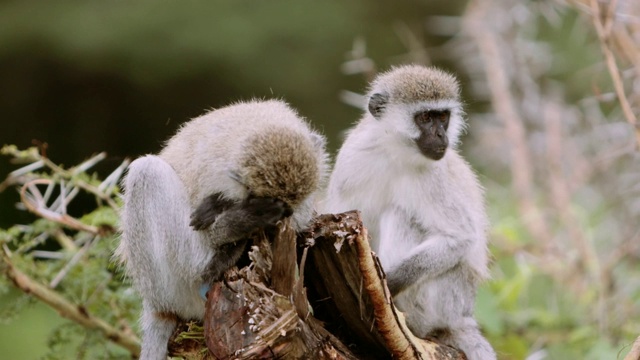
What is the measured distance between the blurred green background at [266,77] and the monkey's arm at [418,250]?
2.46 m

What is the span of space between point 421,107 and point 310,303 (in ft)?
4.61

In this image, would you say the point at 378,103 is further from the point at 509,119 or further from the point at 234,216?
the point at 509,119

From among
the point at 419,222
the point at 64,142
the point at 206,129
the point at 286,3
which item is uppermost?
the point at 286,3

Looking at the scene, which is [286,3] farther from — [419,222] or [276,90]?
[419,222]

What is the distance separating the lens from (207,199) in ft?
13.8

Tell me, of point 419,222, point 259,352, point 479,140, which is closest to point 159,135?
point 479,140

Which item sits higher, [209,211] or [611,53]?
[611,53]

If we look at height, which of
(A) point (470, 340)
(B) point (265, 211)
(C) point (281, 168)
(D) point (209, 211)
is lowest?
(A) point (470, 340)

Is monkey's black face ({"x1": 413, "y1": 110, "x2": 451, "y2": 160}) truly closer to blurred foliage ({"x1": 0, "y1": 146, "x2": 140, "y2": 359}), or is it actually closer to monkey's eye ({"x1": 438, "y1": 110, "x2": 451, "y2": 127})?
monkey's eye ({"x1": 438, "y1": 110, "x2": 451, "y2": 127})

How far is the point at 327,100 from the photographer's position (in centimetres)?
1198

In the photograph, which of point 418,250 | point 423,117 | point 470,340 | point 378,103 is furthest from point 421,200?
point 470,340

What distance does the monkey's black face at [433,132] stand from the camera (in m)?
4.96

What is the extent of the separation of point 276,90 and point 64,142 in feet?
8.68

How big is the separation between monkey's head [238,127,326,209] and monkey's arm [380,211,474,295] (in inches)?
41.1
